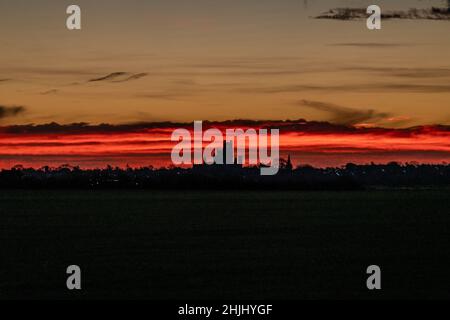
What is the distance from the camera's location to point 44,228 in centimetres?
10362

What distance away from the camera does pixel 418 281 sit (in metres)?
49.7

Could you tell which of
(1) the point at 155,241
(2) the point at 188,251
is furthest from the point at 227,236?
(2) the point at 188,251

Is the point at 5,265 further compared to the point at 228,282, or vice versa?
the point at 5,265

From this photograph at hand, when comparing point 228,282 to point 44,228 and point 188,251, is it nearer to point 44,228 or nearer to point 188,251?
point 188,251

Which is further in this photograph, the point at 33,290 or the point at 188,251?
the point at 188,251

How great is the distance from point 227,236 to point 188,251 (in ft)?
66.6

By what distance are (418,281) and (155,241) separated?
108 ft
